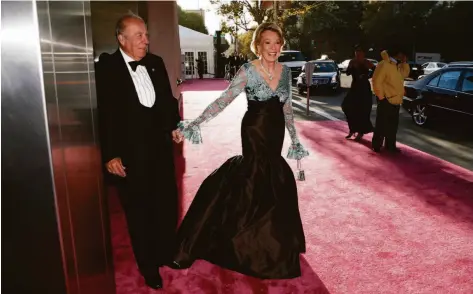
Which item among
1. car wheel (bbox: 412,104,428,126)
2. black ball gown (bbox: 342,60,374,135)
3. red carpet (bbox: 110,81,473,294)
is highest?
black ball gown (bbox: 342,60,374,135)

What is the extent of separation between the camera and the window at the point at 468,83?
784 cm

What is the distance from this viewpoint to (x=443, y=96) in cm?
838

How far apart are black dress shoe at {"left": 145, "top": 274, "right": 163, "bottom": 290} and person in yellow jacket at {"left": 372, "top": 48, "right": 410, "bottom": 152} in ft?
15.6

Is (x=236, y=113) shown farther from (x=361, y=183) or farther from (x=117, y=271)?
(x=117, y=271)

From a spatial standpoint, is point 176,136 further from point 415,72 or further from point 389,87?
point 415,72

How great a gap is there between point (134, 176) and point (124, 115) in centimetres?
41

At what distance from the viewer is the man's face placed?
8.11 ft

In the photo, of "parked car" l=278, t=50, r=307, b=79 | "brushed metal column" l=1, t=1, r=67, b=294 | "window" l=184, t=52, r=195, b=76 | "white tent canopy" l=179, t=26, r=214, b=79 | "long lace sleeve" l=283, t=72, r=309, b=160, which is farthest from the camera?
"window" l=184, t=52, r=195, b=76

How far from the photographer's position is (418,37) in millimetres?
43094

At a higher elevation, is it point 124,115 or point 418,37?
point 418,37

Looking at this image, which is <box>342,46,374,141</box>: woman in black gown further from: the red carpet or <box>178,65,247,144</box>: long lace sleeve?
<box>178,65,247,144</box>: long lace sleeve

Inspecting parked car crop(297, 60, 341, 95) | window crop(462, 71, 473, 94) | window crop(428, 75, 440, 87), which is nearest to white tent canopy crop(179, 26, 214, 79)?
parked car crop(297, 60, 341, 95)

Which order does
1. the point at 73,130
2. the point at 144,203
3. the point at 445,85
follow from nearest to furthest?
the point at 73,130, the point at 144,203, the point at 445,85

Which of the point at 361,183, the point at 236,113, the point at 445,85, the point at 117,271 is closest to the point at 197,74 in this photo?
the point at 236,113
